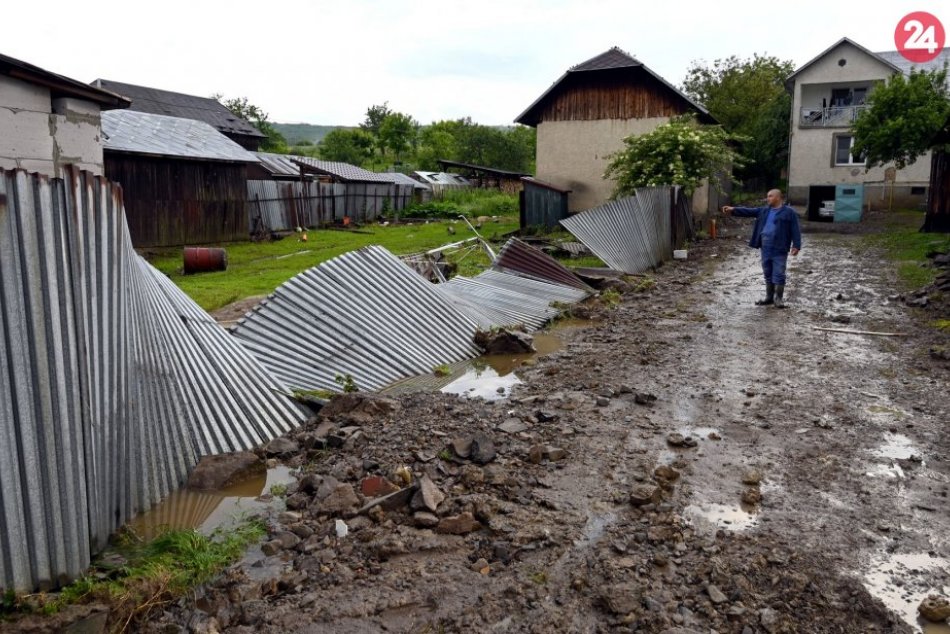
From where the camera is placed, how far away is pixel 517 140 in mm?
49719

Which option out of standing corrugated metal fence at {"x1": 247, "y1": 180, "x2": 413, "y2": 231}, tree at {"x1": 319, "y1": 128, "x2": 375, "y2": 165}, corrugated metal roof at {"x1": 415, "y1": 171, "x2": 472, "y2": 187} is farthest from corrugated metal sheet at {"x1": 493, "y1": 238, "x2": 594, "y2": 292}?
tree at {"x1": 319, "y1": 128, "x2": 375, "y2": 165}

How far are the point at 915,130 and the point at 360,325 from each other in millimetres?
19018

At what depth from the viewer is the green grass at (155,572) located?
3.03m

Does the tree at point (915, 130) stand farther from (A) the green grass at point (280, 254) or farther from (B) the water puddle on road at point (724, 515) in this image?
(B) the water puddle on road at point (724, 515)

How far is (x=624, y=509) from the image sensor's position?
3900mm

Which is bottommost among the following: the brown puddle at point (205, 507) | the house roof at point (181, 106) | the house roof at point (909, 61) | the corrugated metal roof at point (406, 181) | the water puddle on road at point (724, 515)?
the brown puddle at point (205, 507)

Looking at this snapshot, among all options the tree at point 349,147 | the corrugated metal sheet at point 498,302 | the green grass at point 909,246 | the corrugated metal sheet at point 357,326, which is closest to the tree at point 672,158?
the green grass at point 909,246

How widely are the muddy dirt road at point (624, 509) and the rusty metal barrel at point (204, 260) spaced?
1008cm

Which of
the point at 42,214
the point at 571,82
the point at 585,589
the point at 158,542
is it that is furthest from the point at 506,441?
the point at 571,82

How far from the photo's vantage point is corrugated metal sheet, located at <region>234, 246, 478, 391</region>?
6262 millimetres

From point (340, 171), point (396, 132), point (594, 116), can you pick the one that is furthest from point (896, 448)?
point (396, 132)

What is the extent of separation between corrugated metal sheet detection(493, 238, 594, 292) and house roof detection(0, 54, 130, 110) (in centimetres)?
768

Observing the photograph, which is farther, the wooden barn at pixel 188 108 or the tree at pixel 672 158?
the wooden barn at pixel 188 108

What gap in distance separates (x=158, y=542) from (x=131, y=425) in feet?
2.28
